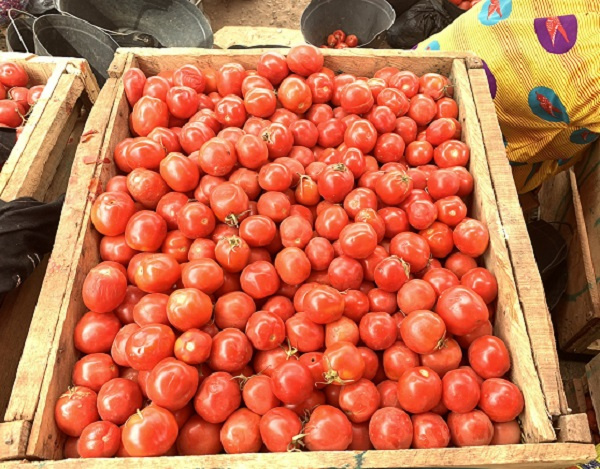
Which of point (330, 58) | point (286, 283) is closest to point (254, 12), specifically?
point (330, 58)

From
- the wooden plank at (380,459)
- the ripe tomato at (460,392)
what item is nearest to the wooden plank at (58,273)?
the wooden plank at (380,459)

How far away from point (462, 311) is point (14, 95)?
255 centimetres

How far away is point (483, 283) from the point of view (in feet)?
5.63

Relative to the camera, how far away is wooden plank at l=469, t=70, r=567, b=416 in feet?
4.96

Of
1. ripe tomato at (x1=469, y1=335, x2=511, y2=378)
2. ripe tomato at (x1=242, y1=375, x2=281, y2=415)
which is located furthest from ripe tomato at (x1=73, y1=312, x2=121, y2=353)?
ripe tomato at (x1=469, y1=335, x2=511, y2=378)

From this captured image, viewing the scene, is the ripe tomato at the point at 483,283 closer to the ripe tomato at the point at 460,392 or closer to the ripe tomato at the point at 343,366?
the ripe tomato at the point at 460,392

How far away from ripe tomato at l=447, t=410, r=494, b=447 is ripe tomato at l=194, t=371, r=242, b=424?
2.25ft

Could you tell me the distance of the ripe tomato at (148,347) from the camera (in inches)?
57.0

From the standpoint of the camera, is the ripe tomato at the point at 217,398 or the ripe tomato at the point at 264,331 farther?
the ripe tomato at the point at 264,331

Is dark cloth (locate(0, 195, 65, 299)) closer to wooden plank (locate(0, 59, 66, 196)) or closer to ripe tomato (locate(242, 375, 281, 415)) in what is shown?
wooden plank (locate(0, 59, 66, 196))

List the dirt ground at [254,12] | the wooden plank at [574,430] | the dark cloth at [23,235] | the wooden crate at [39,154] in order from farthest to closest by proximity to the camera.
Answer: the dirt ground at [254,12]
the wooden crate at [39,154]
the dark cloth at [23,235]
the wooden plank at [574,430]

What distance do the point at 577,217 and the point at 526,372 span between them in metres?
1.91

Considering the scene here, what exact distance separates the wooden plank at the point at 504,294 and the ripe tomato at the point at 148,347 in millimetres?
1134

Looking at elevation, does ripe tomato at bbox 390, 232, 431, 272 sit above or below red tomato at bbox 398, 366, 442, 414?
above
